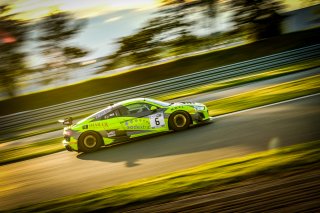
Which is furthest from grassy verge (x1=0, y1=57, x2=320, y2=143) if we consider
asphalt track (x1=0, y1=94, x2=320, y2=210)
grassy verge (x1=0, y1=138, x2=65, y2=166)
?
asphalt track (x1=0, y1=94, x2=320, y2=210)

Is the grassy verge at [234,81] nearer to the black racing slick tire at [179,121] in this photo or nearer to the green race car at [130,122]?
the green race car at [130,122]

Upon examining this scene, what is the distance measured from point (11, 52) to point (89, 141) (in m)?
21.0

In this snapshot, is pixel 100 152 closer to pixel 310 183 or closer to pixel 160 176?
pixel 160 176

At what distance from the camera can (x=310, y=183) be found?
5453mm

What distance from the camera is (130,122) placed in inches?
462

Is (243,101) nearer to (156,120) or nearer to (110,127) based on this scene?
(156,120)

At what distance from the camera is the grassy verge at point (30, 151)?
13.1 metres

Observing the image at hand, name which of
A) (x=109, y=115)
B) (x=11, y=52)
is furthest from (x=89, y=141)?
(x=11, y=52)

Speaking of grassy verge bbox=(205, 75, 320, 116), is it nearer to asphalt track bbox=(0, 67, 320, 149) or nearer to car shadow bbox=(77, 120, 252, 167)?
asphalt track bbox=(0, 67, 320, 149)

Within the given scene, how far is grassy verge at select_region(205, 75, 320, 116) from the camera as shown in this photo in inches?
539

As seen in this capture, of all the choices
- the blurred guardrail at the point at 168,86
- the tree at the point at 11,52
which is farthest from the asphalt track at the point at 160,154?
the tree at the point at 11,52

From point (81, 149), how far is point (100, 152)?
24.9 inches

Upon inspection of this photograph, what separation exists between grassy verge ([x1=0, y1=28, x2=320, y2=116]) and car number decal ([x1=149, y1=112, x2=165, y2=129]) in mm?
17806

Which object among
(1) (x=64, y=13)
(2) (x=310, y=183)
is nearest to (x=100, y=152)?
(2) (x=310, y=183)
